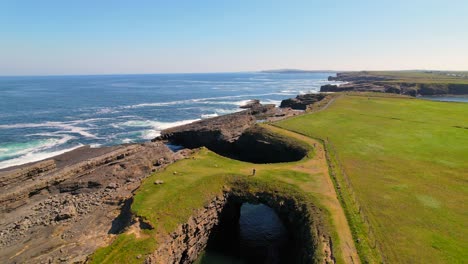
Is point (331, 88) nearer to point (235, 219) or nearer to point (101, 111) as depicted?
point (101, 111)

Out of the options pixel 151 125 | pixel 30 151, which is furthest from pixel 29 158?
pixel 151 125

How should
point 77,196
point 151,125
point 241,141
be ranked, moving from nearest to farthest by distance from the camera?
point 77,196 < point 241,141 < point 151,125

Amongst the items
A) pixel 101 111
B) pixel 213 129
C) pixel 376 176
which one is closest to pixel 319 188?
pixel 376 176

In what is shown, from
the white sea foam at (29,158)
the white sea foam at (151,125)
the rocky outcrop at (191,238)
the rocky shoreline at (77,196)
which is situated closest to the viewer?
the rocky outcrop at (191,238)

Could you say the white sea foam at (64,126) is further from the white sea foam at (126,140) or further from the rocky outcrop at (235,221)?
the rocky outcrop at (235,221)

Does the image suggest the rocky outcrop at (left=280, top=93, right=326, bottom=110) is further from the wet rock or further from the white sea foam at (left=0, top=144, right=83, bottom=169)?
the wet rock

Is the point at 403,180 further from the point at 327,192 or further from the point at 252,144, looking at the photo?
the point at 252,144

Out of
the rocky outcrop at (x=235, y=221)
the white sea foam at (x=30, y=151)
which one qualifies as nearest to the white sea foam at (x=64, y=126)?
the white sea foam at (x=30, y=151)

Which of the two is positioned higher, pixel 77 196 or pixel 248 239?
pixel 77 196
